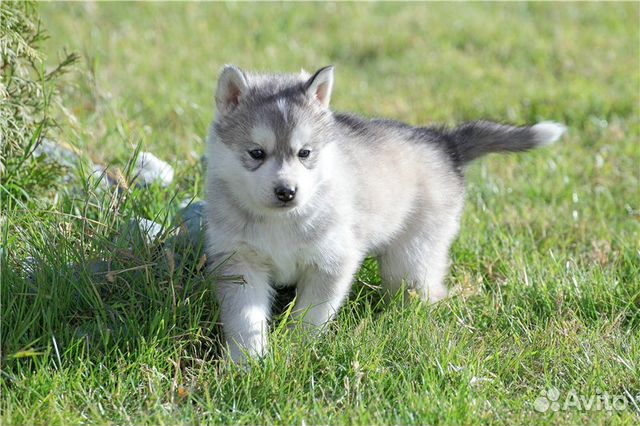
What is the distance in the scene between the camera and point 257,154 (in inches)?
145

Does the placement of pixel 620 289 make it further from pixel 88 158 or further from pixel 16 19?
pixel 16 19

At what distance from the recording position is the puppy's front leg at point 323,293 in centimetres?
391

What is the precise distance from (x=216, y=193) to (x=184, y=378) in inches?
33.3

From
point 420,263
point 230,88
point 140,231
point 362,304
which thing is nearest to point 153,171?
point 140,231

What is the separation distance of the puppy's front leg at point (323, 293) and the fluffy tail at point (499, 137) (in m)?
1.14

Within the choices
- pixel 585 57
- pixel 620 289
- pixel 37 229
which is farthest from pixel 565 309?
pixel 585 57

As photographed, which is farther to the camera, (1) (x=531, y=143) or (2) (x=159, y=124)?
(2) (x=159, y=124)

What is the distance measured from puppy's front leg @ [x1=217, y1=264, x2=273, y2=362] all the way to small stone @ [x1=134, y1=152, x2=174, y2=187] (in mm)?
1149

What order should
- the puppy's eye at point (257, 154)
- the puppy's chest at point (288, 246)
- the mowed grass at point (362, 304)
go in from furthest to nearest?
1. the puppy's chest at point (288, 246)
2. the puppy's eye at point (257, 154)
3. the mowed grass at point (362, 304)

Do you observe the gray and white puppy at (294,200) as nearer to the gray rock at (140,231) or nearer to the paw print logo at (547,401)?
the gray rock at (140,231)

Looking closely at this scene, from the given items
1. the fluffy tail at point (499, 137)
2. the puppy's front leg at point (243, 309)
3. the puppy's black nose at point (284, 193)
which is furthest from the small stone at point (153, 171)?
the fluffy tail at point (499, 137)

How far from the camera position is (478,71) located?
783 centimetres

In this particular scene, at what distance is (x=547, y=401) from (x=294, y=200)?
4.34 feet

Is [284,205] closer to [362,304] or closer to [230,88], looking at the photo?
[230,88]
